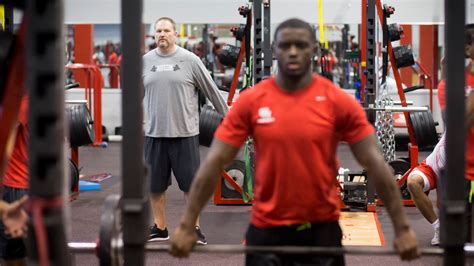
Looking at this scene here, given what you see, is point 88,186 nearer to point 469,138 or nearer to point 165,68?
point 165,68

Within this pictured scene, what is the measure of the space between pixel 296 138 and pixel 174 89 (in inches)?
112

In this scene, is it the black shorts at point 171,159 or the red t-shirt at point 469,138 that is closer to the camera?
the red t-shirt at point 469,138

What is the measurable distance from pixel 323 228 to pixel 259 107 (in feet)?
1.68

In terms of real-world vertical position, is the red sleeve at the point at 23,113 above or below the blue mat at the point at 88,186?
above

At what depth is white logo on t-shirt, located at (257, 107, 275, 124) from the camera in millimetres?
2818

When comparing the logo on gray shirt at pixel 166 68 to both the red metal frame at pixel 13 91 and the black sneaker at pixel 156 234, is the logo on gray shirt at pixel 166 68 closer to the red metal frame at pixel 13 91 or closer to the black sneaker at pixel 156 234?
the black sneaker at pixel 156 234

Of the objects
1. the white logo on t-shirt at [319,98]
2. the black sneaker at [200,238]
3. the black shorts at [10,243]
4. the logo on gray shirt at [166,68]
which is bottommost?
the black sneaker at [200,238]

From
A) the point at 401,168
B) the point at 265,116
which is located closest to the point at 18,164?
the point at 265,116

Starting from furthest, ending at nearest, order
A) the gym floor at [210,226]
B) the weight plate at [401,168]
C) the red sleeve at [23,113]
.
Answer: the weight plate at [401,168] → the gym floor at [210,226] → the red sleeve at [23,113]

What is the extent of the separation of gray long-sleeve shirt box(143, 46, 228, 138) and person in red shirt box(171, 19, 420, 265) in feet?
8.68

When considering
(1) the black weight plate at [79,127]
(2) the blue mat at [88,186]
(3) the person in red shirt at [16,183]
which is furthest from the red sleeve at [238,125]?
(2) the blue mat at [88,186]

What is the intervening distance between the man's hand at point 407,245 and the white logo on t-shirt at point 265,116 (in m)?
0.61

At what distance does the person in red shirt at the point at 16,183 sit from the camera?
346cm

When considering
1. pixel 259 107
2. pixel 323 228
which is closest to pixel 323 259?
pixel 323 228
